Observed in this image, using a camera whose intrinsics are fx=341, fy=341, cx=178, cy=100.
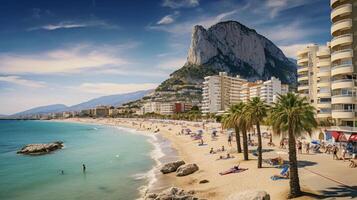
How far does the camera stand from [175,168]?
1501 inches

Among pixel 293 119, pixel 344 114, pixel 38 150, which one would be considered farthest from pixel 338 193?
pixel 38 150

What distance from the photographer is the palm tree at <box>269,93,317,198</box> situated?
20953 millimetres

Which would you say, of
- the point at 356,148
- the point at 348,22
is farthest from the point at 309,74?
the point at 356,148

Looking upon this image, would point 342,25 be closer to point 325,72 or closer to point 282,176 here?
point 325,72

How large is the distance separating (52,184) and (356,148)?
3193 centimetres

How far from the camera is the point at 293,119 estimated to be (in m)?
21.0

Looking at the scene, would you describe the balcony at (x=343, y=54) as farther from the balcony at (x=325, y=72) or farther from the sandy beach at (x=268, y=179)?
the balcony at (x=325, y=72)

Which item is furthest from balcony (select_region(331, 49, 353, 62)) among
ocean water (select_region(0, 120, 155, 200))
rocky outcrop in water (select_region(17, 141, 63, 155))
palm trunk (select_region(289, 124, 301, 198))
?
rocky outcrop in water (select_region(17, 141, 63, 155))

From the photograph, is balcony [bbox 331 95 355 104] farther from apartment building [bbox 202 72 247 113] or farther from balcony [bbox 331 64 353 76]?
apartment building [bbox 202 72 247 113]

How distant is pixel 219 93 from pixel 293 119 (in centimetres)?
16031

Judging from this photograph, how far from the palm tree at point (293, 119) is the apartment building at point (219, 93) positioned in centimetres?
15375

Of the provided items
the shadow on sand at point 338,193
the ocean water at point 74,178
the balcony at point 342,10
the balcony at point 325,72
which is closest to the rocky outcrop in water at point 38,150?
the ocean water at point 74,178

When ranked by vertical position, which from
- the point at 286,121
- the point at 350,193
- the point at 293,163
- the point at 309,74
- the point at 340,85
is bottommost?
the point at 350,193

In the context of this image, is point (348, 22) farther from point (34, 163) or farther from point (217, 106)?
point (217, 106)
